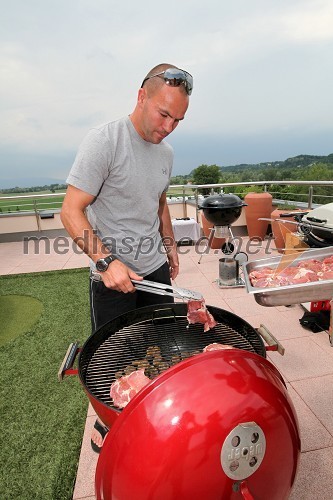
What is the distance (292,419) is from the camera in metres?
0.80

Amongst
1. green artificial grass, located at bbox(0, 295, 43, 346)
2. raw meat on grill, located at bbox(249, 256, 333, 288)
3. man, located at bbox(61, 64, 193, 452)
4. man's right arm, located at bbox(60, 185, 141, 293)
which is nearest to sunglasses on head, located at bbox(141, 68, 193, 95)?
man, located at bbox(61, 64, 193, 452)

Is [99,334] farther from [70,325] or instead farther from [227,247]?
[227,247]

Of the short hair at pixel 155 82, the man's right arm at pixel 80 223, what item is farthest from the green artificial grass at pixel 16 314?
the short hair at pixel 155 82

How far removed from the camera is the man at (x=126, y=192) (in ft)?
4.66

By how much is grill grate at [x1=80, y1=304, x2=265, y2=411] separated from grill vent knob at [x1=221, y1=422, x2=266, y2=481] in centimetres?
53

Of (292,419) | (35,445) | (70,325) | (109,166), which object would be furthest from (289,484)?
(70,325)

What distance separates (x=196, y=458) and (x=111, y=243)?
3.75 ft

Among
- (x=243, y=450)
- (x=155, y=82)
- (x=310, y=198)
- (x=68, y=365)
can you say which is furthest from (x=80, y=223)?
(x=310, y=198)

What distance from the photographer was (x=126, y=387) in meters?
1.12

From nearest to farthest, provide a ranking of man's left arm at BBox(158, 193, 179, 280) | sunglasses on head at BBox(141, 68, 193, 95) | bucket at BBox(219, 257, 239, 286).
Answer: sunglasses on head at BBox(141, 68, 193, 95), man's left arm at BBox(158, 193, 179, 280), bucket at BBox(219, 257, 239, 286)

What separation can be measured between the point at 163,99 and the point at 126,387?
4.06 ft

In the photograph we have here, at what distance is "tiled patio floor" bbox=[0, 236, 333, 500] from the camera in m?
1.62

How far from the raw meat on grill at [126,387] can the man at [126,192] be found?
0.33m

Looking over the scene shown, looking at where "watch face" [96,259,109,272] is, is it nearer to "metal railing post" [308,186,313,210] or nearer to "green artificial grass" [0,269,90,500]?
"green artificial grass" [0,269,90,500]
